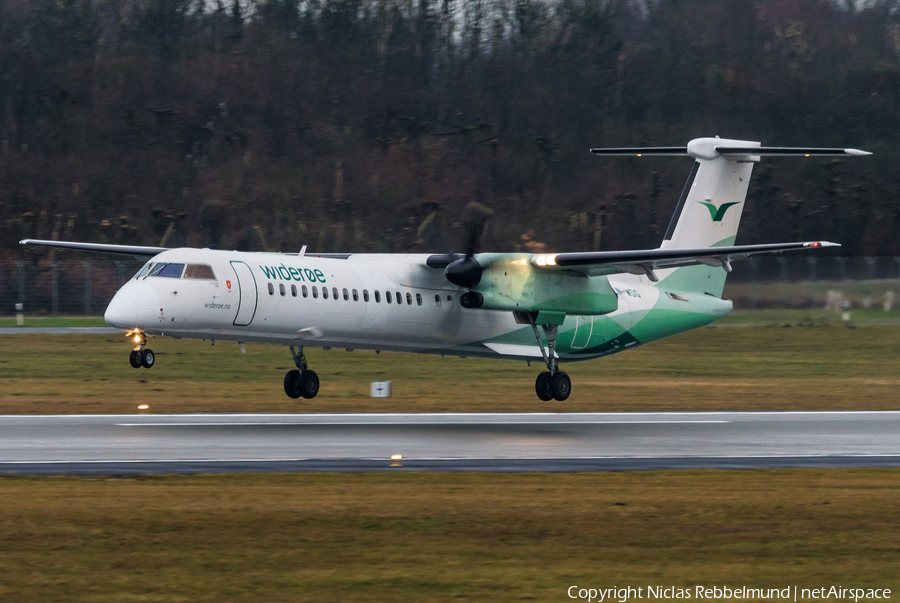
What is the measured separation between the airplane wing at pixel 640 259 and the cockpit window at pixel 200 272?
7.74 m

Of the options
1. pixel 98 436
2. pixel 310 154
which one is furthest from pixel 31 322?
pixel 98 436

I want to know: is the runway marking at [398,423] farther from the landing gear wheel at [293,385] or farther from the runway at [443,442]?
the landing gear wheel at [293,385]

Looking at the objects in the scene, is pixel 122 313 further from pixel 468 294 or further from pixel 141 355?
pixel 468 294

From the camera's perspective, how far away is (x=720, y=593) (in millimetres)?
9086

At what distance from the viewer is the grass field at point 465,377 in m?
26.8

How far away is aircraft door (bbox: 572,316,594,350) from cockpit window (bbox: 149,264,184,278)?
33.7 feet

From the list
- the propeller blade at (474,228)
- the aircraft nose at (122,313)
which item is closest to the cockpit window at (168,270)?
the aircraft nose at (122,313)

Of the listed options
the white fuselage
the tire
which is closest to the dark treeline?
the white fuselage

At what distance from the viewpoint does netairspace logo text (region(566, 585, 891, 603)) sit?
29.3 feet

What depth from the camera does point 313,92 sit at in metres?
64.2

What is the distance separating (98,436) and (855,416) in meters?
15.9

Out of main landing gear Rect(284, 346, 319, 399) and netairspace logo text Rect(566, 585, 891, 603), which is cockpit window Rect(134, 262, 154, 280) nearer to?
main landing gear Rect(284, 346, 319, 399)

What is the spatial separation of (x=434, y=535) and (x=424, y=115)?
53.4m

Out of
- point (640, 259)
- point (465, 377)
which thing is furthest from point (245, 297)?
point (465, 377)
